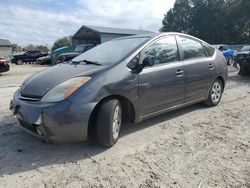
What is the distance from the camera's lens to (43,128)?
325 cm

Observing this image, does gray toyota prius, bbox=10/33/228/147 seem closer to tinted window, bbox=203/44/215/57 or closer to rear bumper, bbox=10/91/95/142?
rear bumper, bbox=10/91/95/142

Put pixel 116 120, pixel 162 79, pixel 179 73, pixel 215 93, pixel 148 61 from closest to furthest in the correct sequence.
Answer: pixel 116 120, pixel 148 61, pixel 162 79, pixel 179 73, pixel 215 93

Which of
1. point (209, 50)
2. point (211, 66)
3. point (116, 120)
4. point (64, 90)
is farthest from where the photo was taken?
point (209, 50)

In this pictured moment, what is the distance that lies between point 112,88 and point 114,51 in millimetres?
977

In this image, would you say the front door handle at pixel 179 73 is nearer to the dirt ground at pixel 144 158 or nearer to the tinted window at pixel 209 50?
the dirt ground at pixel 144 158

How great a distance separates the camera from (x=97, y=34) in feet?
97.2

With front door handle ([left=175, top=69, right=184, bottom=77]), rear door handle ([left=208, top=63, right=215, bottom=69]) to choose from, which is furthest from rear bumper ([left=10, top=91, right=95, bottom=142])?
rear door handle ([left=208, top=63, right=215, bottom=69])

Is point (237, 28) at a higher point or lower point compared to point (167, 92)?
higher

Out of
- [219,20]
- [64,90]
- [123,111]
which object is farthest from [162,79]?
[219,20]

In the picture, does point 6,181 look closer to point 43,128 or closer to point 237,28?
point 43,128

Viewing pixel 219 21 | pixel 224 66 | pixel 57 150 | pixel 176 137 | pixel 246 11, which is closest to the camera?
pixel 57 150

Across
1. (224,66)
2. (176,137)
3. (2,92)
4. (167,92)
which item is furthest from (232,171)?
(2,92)

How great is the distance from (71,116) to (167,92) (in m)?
→ 1.83

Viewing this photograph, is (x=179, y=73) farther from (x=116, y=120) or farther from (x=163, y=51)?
(x=116, y=120)
